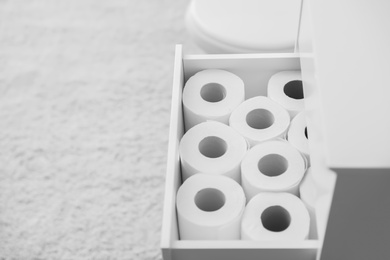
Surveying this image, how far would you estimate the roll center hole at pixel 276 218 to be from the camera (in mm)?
842

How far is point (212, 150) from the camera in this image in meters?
0.96

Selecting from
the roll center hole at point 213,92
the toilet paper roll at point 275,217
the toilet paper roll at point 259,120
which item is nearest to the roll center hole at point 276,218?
the toilet paper roll at point 275,217

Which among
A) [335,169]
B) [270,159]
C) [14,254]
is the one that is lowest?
[14,254]

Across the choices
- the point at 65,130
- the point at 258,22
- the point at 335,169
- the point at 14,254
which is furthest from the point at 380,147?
the point at 65,130

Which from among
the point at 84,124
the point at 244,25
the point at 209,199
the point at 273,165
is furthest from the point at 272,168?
the point at 84,124

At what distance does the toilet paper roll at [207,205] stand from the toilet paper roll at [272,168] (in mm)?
26

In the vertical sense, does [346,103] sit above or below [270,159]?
above

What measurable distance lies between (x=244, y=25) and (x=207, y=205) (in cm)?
46

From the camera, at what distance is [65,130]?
1.59m

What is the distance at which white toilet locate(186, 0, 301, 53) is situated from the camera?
1.17m

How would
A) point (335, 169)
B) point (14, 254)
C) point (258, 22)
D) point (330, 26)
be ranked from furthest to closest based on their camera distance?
point (14, 254) < point (258, 22) < point (330, 26) < point (335, 169)

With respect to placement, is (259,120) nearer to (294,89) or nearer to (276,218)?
(294,89)

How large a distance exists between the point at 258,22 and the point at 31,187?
2.37 ft

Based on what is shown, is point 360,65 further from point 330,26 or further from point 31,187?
point 31,187
